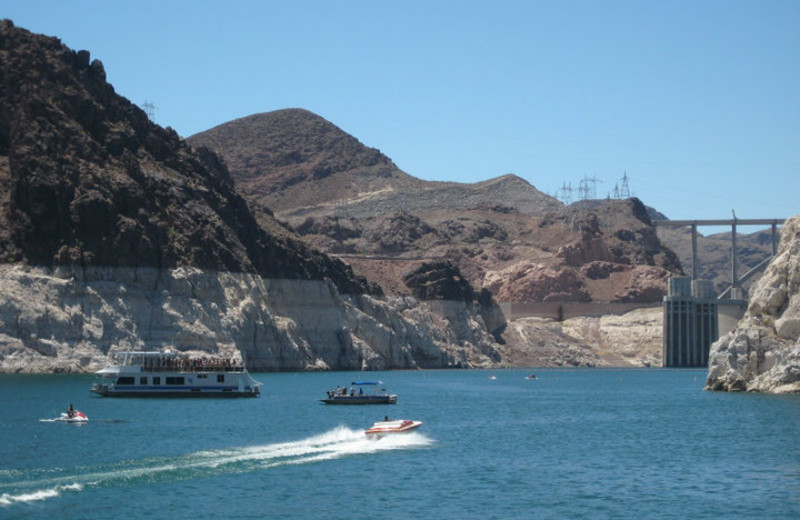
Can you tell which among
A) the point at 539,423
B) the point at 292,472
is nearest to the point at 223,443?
the point at 292,472

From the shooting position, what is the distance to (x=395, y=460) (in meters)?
71.9

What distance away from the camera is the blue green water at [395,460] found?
56031mm

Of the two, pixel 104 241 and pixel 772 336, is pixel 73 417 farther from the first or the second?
pixel 104 241

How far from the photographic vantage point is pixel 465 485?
62.5m

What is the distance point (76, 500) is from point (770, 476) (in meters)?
34.0

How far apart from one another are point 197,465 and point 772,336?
57927 mm

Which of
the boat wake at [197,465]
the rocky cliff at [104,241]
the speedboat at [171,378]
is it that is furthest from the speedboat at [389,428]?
the rocky cliff at [104,241]

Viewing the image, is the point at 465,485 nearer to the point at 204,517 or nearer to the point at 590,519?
the point at 590,519

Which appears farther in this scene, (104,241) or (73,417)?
(104,241)

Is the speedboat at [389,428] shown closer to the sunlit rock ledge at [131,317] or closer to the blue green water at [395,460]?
the blue green water at [395,460]

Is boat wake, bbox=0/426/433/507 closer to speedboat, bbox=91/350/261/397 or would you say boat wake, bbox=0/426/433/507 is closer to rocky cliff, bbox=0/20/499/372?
speedboat, bbox=91/350/261/397

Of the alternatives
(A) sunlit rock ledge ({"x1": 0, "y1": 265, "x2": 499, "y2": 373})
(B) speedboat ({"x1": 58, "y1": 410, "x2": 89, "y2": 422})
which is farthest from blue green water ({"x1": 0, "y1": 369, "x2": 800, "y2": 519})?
(A) sunlit rock ledge ({"x1": 0, "y1": 265, "x2": 499, "y2": 373})

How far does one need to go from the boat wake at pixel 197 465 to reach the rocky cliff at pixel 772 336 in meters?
35.7

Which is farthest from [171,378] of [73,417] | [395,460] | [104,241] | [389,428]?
[395,460]
